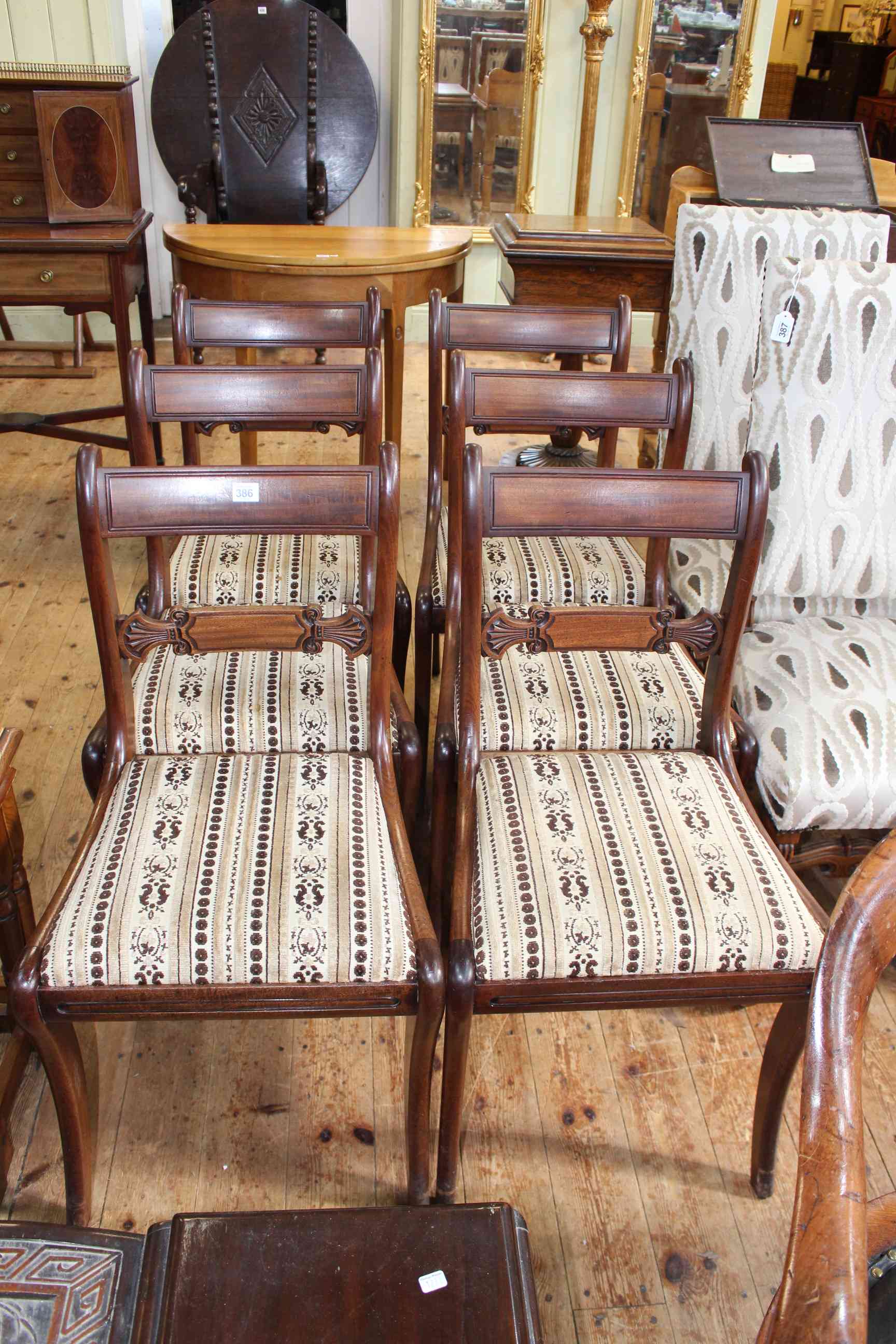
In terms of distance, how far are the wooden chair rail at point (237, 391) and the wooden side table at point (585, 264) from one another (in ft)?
4.01

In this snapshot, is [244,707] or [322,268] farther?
[322,268]

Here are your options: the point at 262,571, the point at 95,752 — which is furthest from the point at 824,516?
the point at 95,752

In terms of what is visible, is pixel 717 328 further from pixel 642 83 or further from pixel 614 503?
pixel 642 83

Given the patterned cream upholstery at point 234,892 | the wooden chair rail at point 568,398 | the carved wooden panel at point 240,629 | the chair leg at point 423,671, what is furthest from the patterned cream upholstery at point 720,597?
the patterned cream upholstery at point 234,892

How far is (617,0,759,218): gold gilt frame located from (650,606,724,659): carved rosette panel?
3.38 m

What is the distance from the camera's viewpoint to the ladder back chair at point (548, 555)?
1.55m

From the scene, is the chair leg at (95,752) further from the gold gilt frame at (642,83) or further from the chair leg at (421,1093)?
the gold gilt frame at (642,83)

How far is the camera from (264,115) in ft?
13.3

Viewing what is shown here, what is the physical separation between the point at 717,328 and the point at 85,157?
6.33ft

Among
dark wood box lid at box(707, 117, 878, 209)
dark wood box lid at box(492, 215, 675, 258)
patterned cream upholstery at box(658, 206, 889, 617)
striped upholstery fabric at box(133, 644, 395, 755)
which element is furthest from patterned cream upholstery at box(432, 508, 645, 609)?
dark wood box lid at box(707, 117, 878, 209)

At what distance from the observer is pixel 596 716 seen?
155 cm

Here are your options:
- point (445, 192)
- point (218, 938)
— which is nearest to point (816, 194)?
point (445, 192)

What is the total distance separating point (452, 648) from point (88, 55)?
3607mm

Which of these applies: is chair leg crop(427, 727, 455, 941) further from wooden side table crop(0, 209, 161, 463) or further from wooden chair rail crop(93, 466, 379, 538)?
wooden side table crop(0, 209, 161, 463)
